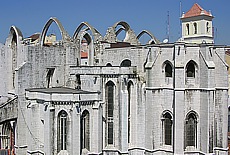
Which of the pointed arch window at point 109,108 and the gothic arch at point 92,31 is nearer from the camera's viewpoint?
the pointed arch window at point 109,108

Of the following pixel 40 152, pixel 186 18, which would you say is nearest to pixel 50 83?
pixel 40 152

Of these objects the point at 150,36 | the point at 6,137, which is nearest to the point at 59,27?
the point at 6,137

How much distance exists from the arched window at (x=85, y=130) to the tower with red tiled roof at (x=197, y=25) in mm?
29665

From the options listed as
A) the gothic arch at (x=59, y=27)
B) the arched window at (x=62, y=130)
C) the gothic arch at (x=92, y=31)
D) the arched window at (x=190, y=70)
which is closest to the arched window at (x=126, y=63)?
the gothic arch at (x=92, y=31)

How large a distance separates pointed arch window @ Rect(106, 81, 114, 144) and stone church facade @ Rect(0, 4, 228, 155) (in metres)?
0.07

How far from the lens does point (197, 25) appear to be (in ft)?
171

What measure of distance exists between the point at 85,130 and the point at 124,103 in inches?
137

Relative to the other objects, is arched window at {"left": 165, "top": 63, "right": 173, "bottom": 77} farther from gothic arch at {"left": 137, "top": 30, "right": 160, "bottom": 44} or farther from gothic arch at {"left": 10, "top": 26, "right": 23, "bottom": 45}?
gothic arch at {"left": 10, "top": 26, "right": 23, "bottom": 45}

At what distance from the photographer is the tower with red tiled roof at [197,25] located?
51588 millimetres

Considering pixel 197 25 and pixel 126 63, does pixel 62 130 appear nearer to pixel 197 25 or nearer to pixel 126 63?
pixel 126 63

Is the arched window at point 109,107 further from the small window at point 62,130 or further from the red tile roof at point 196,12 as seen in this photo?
the red tile roof at point 196,12

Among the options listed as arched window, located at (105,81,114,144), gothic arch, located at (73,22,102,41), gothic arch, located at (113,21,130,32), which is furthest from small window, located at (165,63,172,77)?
gothic arch, located at (113,21,130,32)

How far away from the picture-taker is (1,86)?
30.6 meters

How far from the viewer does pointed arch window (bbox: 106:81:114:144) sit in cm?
2720
